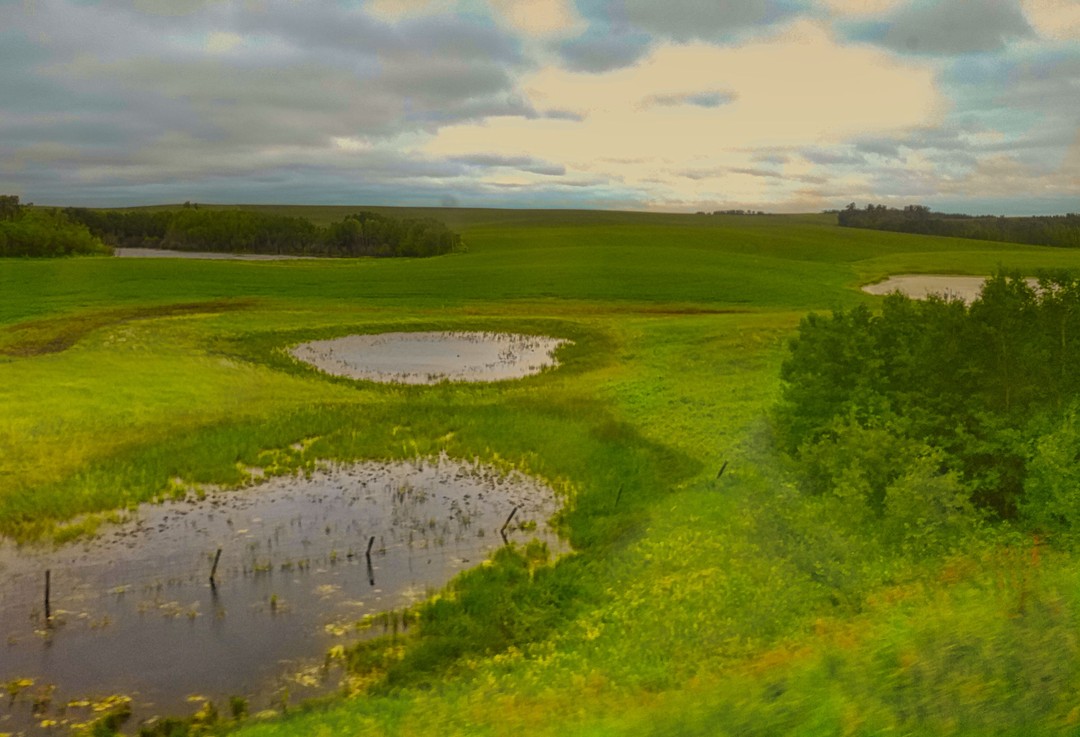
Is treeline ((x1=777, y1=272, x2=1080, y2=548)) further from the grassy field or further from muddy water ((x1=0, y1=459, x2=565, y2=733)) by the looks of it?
muddy water ((x1=0, y1=459, x2=565, y2=733))

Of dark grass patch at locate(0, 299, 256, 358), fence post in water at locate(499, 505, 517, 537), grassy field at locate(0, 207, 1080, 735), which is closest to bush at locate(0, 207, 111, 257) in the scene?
grassy field at locate(0, 207, 1080, 735)

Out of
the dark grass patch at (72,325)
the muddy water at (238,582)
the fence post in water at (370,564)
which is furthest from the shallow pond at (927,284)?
the fence post in water at (370,564)

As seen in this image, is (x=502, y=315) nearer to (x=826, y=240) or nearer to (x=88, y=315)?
(x=88, y=315)

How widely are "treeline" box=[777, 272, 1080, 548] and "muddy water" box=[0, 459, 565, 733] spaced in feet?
29.8

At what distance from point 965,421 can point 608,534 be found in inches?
394

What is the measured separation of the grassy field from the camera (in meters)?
10.6

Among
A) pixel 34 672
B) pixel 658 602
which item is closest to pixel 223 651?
pixel 34 672

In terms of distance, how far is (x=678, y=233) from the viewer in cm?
18400

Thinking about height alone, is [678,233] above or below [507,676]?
above

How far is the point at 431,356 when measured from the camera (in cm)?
5275

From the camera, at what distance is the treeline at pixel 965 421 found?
19.0 m

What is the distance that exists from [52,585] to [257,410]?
1772 centimetres

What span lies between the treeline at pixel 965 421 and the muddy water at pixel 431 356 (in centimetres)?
2494

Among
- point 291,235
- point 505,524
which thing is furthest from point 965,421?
point 291,235
